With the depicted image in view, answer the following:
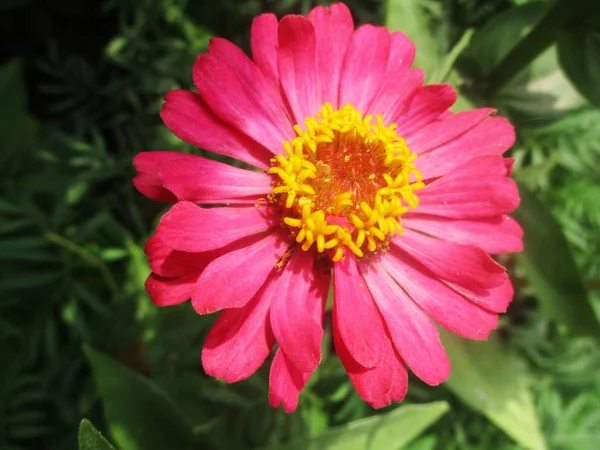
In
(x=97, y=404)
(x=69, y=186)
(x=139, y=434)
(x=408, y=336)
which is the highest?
(x=408, y=336)

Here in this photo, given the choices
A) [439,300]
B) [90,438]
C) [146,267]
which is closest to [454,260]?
[439,300]

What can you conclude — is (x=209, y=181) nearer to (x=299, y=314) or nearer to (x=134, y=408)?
(x=299, y=314)

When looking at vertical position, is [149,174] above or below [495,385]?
above

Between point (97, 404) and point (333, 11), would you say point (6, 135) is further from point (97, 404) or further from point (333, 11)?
point (333, 11)

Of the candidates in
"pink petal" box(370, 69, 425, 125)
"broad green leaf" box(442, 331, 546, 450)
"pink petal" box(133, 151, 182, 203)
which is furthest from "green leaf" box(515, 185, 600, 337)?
"pink petal" box(133, 151, 182, 203)

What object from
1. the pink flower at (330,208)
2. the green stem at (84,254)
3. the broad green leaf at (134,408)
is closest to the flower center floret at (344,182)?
the pink flower at (330,208)

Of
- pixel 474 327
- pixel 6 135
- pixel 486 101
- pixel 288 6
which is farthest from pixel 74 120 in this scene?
pixel 474 327
